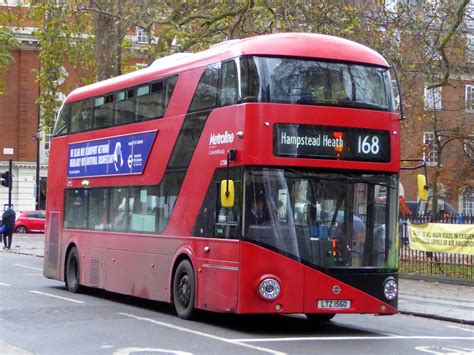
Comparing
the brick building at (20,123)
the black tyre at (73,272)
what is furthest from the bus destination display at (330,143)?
the brick building at (20,123)

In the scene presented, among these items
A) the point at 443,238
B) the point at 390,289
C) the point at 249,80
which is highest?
the point at 249,80

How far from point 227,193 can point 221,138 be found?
40.4 inches

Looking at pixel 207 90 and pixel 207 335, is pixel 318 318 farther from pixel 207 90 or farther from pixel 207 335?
pixel 207 90

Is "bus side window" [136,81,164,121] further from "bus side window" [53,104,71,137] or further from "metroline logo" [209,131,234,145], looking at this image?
"bus side window" [53,104,71,137]

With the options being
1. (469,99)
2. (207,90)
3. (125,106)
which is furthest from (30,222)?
(207,90)

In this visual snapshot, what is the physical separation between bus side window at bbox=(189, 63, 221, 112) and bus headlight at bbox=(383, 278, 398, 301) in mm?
3759

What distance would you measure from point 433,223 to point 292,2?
6792mm

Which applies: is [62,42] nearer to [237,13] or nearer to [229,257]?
[237,13]

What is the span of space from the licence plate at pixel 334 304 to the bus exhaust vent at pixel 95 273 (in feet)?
22.0

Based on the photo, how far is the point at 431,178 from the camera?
37.3 m

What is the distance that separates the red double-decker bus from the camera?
Result: 1314cm

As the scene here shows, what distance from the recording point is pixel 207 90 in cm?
1471

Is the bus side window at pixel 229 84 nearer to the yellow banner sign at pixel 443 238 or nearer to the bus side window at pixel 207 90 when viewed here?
the bus side window at pixel 207 90

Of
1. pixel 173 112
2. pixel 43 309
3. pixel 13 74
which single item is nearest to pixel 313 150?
pixel 173 112
